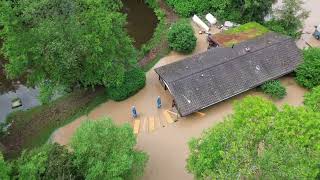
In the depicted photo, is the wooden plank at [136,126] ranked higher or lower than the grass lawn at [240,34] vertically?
lower

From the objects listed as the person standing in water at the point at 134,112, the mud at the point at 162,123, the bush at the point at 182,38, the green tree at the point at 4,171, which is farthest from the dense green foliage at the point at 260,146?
the bush at the point at 182,38

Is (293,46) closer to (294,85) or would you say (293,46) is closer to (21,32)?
(294,85)

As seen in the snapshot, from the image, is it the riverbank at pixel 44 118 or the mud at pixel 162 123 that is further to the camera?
the riverbank at pixel 44 118

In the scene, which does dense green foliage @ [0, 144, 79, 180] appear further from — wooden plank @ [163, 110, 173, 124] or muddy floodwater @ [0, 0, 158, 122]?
muddy floodwater @ [0, 0, 158, 122]

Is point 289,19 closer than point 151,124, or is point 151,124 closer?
point 151,124

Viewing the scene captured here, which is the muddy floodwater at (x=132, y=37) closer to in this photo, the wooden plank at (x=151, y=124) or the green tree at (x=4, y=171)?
the wooden plank at (x=151, y=124)

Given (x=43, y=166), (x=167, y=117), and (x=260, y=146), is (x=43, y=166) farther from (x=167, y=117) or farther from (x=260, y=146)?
(x=260, y=146)

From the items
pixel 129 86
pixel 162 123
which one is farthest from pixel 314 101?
pixel 129 86
